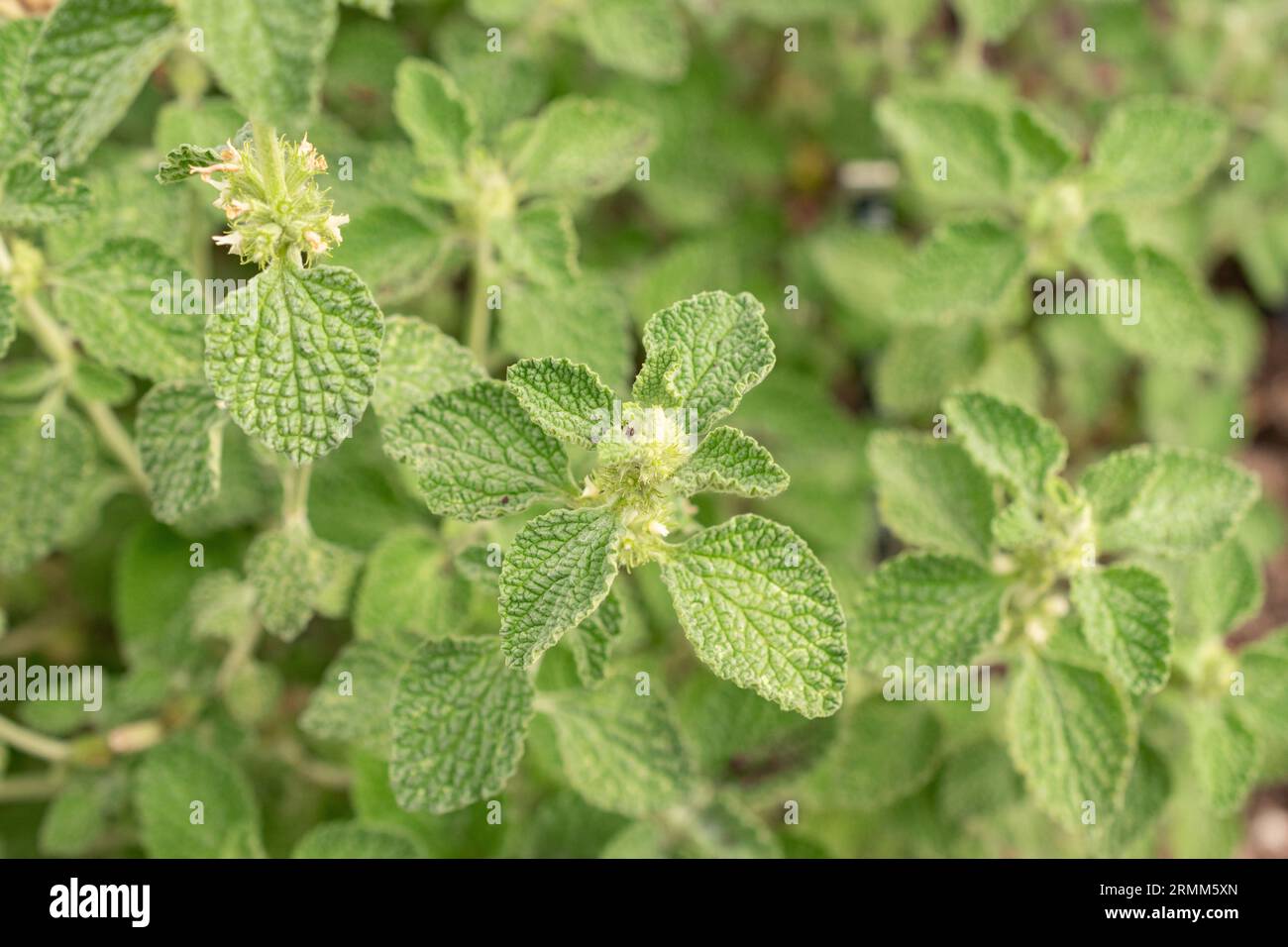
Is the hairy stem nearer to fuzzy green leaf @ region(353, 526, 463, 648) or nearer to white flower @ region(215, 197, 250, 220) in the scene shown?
fuzzy green leaf @ region(353, 526, 463, 648)

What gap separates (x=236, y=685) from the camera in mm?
2094

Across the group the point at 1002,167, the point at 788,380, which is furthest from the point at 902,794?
the point at 1002,167

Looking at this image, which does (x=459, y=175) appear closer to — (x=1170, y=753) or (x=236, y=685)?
(x=236, y=685)

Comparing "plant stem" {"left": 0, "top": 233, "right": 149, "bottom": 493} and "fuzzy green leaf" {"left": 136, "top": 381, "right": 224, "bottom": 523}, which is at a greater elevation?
"plant stem" {"left": 0, "top": 233, "right": 149, "bottom": 493}

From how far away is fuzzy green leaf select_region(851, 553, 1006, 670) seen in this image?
1.78 meters

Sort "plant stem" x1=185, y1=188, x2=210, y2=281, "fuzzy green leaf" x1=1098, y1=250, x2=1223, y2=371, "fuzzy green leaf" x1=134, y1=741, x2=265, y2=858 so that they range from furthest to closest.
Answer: "fuzzy green leaf" x1=1098, y1=250, x2=1223, y2=371
"plant stem" x1=185, y1=188, x2=210, y2=281
"fuzzy green leaf" x1=134, y1=741, x2=265, y2=858

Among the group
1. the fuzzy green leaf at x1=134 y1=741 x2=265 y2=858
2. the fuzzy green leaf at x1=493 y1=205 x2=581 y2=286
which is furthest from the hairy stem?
the fuzzy green leaf at x1=493 y1=205 x2=581 y2=286

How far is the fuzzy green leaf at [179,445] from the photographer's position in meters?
1.62

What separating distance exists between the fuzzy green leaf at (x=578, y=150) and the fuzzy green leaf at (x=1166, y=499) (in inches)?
39.1

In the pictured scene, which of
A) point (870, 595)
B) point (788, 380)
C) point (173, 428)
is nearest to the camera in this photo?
point (173, 428)

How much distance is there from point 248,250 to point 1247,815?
10.4ft

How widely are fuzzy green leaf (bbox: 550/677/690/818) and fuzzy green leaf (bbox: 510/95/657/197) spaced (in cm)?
91

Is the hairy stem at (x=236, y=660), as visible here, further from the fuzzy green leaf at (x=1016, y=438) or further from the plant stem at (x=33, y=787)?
the fuzzy green leaf at (x=1016, y=438)

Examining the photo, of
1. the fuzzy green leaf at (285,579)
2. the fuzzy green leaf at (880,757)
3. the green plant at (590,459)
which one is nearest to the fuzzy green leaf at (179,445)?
the green plant at (590,459)
